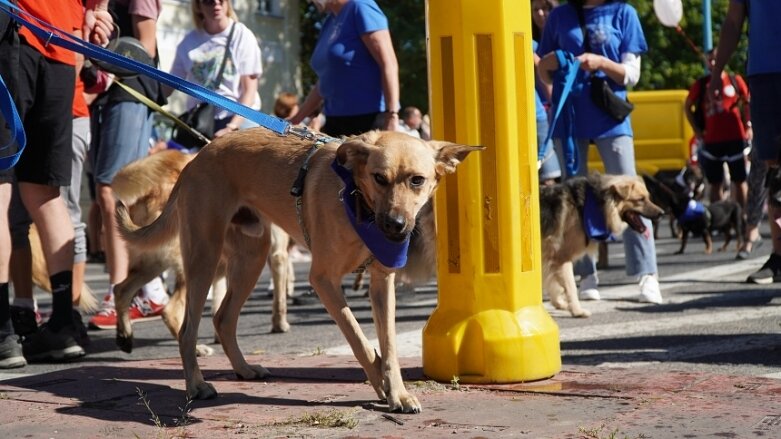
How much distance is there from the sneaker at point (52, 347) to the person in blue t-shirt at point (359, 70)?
2.22 metres

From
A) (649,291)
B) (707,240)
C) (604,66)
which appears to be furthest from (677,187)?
(604,66)

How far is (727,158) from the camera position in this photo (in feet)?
47.1

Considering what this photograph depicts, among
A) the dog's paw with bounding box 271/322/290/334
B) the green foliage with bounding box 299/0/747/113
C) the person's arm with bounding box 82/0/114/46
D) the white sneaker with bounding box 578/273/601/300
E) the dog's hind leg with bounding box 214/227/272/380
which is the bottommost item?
the dog's paw with bounding box 271/322/290/334

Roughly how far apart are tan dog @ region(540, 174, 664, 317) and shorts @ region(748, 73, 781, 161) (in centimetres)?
162

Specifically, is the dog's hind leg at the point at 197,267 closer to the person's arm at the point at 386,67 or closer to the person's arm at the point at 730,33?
the person's arm at the point at 386,67

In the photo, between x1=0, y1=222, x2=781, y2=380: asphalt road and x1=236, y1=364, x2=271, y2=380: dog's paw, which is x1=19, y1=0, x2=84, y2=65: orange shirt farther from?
x1=236, y1=364, x2=271, y2=380: dog's paw

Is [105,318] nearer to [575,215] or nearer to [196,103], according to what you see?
[196,103]

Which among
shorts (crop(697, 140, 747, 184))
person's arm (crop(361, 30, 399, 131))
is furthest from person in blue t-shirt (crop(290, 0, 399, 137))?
shorts (crop(697, 140, 747, 184))

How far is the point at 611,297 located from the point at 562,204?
0.85 meters

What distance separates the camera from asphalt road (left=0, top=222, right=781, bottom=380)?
5746 mm

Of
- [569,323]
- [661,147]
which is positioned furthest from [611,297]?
[661,147]

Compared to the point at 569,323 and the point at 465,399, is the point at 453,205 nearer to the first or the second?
the point at 465,399

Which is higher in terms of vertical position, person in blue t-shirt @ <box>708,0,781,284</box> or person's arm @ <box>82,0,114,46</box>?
person's arm @ <box>82,0,114,46</box>

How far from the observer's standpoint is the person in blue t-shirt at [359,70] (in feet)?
23.8
